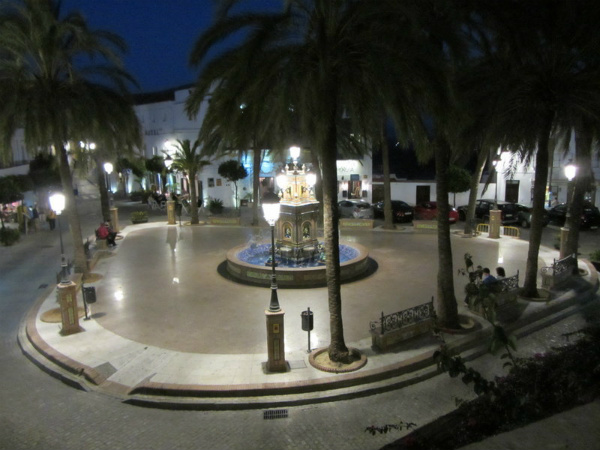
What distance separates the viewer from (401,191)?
123 feet

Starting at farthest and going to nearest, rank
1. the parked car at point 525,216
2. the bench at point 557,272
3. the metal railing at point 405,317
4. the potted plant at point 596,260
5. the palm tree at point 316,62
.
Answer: the parked car at point 525,216, the potted plant at point 596,260, the bench at point 557,272, the metal railing at point 405,317, the palm tree at point 316,62

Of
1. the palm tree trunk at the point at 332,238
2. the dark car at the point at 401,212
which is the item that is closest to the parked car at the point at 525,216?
the dark car at the point at 401,212

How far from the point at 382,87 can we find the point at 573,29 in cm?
601

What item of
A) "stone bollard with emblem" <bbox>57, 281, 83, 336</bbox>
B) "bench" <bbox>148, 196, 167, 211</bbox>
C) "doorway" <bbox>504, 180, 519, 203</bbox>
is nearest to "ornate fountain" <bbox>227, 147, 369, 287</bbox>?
"stone bollard with emblem" <bbox>57, 281, 83, 336</bbox>

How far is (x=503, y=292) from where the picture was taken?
1227cm

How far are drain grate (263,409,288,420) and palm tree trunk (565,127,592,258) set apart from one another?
386 inches

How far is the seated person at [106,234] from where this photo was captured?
66.9 ft

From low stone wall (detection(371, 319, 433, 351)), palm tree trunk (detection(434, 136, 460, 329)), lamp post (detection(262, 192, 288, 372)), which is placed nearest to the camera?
lamp post (detection(262, 192, 288, 372))

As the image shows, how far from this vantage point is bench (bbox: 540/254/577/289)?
547 inches

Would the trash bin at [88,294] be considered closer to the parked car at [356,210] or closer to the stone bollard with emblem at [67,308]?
the stone bollard with emblem at [67,308]

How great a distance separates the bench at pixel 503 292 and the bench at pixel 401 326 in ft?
5.40

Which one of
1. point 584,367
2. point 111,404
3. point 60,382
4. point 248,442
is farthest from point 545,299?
point 60,382

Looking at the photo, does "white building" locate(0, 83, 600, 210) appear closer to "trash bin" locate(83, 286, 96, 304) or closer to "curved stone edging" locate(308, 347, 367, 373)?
"trash bin" locate(83, 286, 96, 304)

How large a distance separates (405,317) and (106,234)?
579 inches
